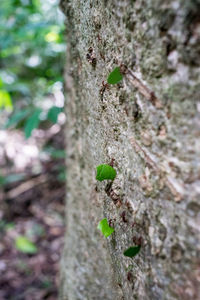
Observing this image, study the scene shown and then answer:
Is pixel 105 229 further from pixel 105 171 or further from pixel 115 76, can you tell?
pixel 115 76

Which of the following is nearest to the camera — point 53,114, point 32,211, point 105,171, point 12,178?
point 105,171

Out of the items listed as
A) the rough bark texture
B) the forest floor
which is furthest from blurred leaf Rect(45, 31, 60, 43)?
the forest floor

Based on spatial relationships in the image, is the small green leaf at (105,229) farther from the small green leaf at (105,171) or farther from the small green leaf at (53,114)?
the small green leaf at (53,114)

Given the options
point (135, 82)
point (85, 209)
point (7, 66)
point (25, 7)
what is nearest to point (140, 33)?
point (135, 82)

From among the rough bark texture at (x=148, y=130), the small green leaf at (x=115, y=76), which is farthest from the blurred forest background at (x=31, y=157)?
the small green leaf at (x=115, y=76)

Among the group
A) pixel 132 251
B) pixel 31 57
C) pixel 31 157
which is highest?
pixel 31 57

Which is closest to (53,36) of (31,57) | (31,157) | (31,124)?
(31,124)
